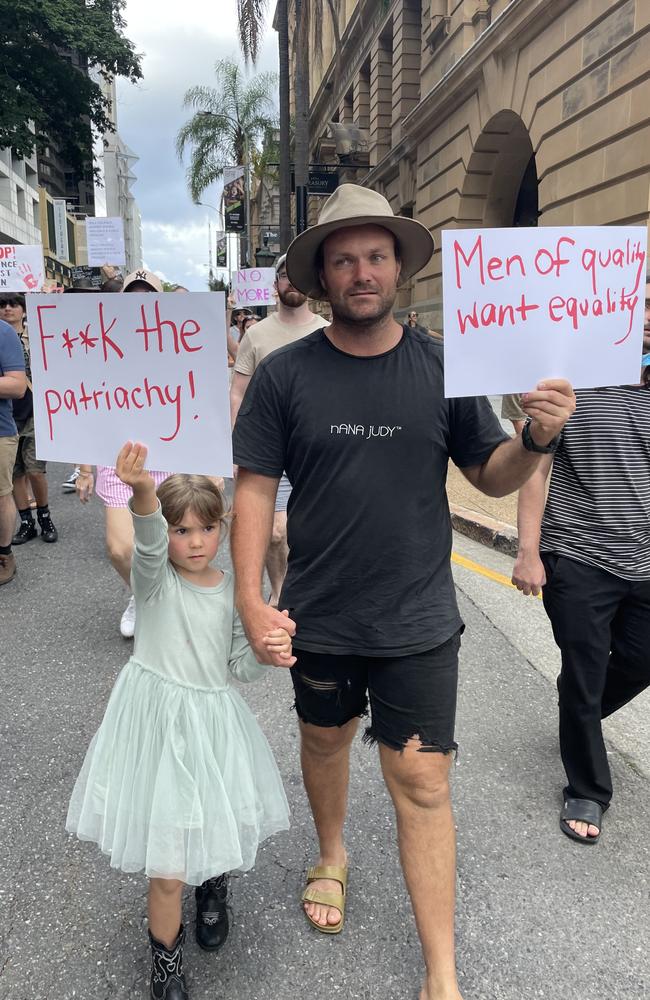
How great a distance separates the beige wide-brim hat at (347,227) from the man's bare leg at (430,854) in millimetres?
1323

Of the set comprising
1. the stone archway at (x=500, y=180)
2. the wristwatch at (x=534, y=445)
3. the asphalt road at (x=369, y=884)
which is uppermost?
the stone archway at (x=500, y=180)

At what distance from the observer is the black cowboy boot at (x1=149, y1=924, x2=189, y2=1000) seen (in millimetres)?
1925

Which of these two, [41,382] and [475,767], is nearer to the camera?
[41,382]

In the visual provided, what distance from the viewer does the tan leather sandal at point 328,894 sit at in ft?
7.31

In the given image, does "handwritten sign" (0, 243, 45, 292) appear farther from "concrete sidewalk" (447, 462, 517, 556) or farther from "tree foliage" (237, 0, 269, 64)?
"tree foliage" (237, 0, 269, 64)

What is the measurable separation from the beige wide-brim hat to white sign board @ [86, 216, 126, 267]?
12.8 metres

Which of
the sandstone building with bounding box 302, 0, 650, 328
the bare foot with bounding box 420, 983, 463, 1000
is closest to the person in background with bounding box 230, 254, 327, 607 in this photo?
the bare foot with bounding box 420, 983, 463, 1000

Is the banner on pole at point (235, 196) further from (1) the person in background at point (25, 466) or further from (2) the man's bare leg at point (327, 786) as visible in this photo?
(2) the man's bare leg at point (327, 786)

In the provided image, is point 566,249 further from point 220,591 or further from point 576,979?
point 576,979

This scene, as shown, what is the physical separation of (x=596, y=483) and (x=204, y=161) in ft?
132

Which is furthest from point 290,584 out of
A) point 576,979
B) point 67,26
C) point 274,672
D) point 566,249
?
point 67,26

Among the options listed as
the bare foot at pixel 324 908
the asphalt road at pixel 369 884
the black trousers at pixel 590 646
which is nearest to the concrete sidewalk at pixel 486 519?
the asphalt road at pixel 369 884

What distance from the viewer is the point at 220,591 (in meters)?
2.10

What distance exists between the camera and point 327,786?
2303 millimetres
